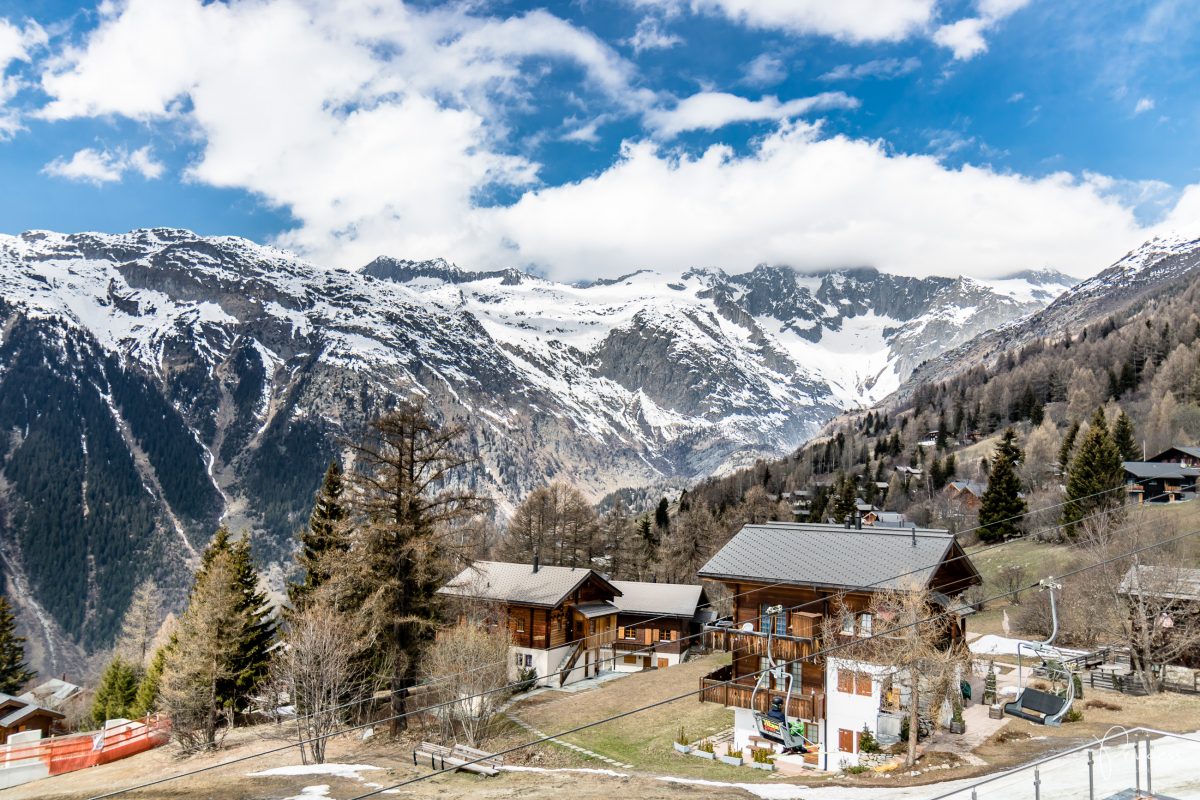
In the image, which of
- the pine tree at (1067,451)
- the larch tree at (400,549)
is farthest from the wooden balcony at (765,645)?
the pine tree at (1067,451)

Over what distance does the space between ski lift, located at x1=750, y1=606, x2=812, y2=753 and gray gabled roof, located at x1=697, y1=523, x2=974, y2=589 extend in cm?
208

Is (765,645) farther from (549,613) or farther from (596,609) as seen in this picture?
(596,609)

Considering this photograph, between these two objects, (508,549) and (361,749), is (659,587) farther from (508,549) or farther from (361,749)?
(361,749)

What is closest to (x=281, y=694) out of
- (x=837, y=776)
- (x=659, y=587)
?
(x=837, y=776)

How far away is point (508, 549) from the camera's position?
87.7 meters

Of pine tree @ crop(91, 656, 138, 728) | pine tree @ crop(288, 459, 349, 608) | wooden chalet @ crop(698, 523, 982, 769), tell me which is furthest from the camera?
pine tree @ crop(91, 656, 138, 728)

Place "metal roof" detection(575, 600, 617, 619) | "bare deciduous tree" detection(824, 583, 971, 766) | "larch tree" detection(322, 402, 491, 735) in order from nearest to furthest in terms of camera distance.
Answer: "bare deciduous tree" detection(824, 583, 971, 766) → "larch tree" detection(322, 402, 491, 735) → "metal roof" detection(575, 600, 617, 619)

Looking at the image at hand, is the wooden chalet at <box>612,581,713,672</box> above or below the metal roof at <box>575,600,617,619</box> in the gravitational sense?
below

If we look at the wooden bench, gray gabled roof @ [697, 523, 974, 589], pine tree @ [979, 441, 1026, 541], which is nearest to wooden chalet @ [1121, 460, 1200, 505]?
pine tree @ [979, 441, 1026, 541]

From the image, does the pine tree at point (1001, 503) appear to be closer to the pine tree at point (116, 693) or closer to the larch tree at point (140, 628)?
the pine tree at point (116, 693)

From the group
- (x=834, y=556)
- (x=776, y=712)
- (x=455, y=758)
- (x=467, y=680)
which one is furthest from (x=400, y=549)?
(x=834, y=556)

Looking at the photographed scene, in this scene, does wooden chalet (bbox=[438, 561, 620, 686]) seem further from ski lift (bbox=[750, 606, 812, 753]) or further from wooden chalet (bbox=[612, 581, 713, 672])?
ski lift (bbox=[750, 606, 812, 753])

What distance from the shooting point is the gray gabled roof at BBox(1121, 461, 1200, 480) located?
8106 centimetres

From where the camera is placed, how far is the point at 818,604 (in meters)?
33.1
